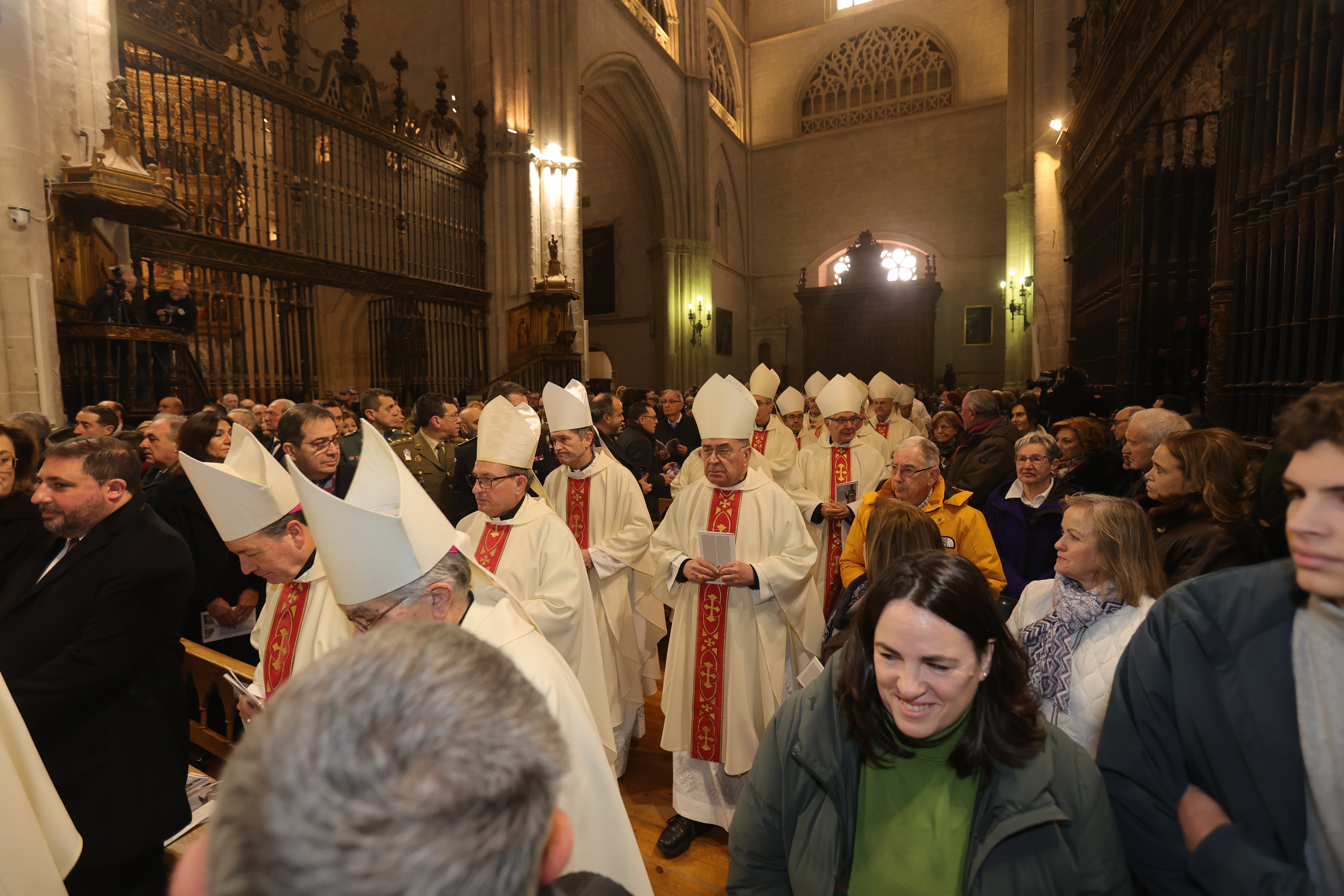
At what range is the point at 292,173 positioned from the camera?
10.0 m

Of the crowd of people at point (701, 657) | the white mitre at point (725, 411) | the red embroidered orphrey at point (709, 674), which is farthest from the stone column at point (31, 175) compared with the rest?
the red embroidered orphrey at point (709, 674)

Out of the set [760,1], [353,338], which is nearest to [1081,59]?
[353,338]

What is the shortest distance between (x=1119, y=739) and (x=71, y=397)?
26.2ft

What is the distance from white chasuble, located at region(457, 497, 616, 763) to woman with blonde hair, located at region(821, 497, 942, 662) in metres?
0.90

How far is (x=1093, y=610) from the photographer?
2.01m

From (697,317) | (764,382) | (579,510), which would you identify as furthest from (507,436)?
(697,317)

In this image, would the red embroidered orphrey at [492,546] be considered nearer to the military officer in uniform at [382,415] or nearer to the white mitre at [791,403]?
the military officer in uniform at [382,415]

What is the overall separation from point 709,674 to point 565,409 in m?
1.67

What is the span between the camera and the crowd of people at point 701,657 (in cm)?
59

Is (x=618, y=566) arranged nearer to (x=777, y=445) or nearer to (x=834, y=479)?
(x=834, y=479)

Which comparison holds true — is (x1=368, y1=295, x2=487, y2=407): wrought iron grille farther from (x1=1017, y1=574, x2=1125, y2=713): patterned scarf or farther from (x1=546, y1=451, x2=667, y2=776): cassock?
(x1=1017, y1=574, x2=1125, y2=713): patterned scarf

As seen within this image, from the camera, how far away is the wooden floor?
2775 mm

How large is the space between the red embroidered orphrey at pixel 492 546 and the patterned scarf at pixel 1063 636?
1.93 meters

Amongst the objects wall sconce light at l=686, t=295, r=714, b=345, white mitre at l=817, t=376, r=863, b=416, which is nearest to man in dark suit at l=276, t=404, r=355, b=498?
white mitre at l=817, t=376, r=863, b=416
